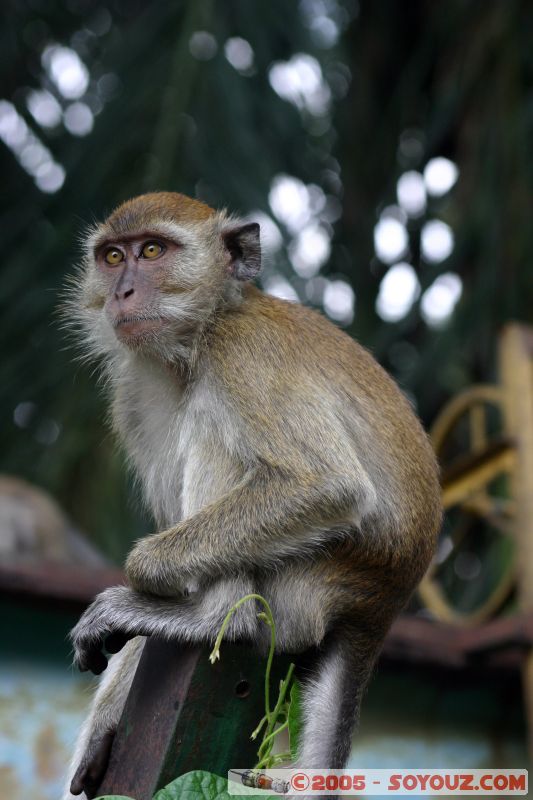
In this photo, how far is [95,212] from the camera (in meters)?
8.72

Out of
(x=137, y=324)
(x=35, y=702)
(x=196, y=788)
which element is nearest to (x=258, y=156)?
(x=35, y=702)

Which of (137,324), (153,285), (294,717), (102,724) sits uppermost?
(153,285)

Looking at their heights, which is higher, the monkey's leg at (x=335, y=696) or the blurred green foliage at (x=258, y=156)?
the blurred green foliage at (x=258, y=156)

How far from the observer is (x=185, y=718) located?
3156 mm

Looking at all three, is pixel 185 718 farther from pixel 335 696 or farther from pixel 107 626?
pixel 335 696

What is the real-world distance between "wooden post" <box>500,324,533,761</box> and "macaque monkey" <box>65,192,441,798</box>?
111 inches

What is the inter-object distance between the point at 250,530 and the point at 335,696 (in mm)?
573

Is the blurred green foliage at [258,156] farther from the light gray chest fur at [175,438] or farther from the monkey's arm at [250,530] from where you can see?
the monkey's arm at [250,530]

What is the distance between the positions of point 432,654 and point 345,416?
9.95 ft

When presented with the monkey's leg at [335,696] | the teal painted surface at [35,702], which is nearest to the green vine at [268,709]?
the monkey's leg at [335,696]

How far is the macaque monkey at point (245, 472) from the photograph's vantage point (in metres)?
3.77

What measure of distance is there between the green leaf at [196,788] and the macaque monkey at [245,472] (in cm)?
69

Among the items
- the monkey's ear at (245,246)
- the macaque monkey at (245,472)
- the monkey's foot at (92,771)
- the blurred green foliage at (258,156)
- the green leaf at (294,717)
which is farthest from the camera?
the blurred green foliage at (258,156)

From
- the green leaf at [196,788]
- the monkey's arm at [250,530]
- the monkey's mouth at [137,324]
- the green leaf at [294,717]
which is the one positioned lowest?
the green leaf at [196,788]
